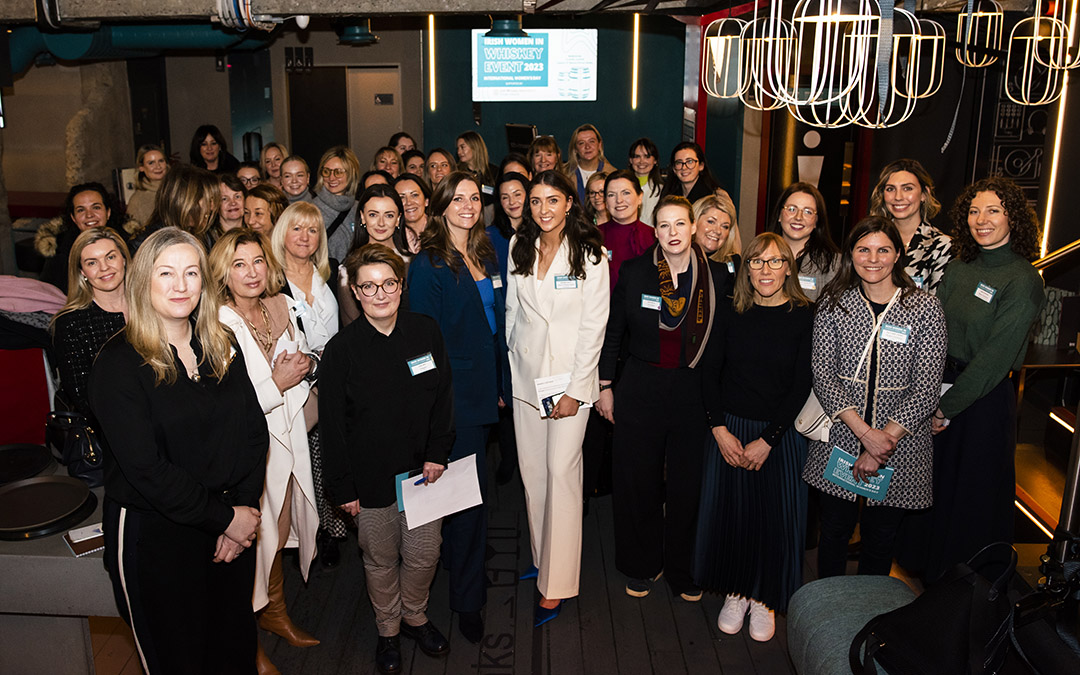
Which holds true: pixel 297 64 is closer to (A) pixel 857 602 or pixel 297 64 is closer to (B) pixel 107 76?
(B) pixel 107 76

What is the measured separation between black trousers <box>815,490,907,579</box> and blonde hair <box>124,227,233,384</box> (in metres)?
2.25

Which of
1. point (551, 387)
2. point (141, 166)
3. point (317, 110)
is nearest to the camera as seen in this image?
point (551, 387)

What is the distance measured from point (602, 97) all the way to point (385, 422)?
721 centimetres

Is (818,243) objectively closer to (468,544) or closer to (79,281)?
(468,544)

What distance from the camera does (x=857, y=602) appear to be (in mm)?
2441

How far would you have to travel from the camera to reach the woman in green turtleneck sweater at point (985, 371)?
3.05 m

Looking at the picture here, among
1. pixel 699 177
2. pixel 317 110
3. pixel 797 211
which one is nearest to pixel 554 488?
pixel 797 211

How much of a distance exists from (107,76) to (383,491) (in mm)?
7599

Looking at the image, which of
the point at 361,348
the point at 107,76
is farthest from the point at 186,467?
the point at 107,76

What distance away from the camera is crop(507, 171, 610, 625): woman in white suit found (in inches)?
124

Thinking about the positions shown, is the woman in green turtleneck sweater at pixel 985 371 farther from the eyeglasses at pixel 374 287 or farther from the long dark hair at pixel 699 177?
the eyeglasses at pixel 374 287

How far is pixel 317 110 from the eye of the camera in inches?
369

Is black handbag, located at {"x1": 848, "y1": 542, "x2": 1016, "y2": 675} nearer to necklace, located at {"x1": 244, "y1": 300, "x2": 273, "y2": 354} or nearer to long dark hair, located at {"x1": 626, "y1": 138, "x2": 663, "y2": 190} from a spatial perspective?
necklace, located at {"x1": 244, "y1": 300, "x2": 273, "y2": 354}

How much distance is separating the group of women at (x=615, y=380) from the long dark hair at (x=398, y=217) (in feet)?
0.05
